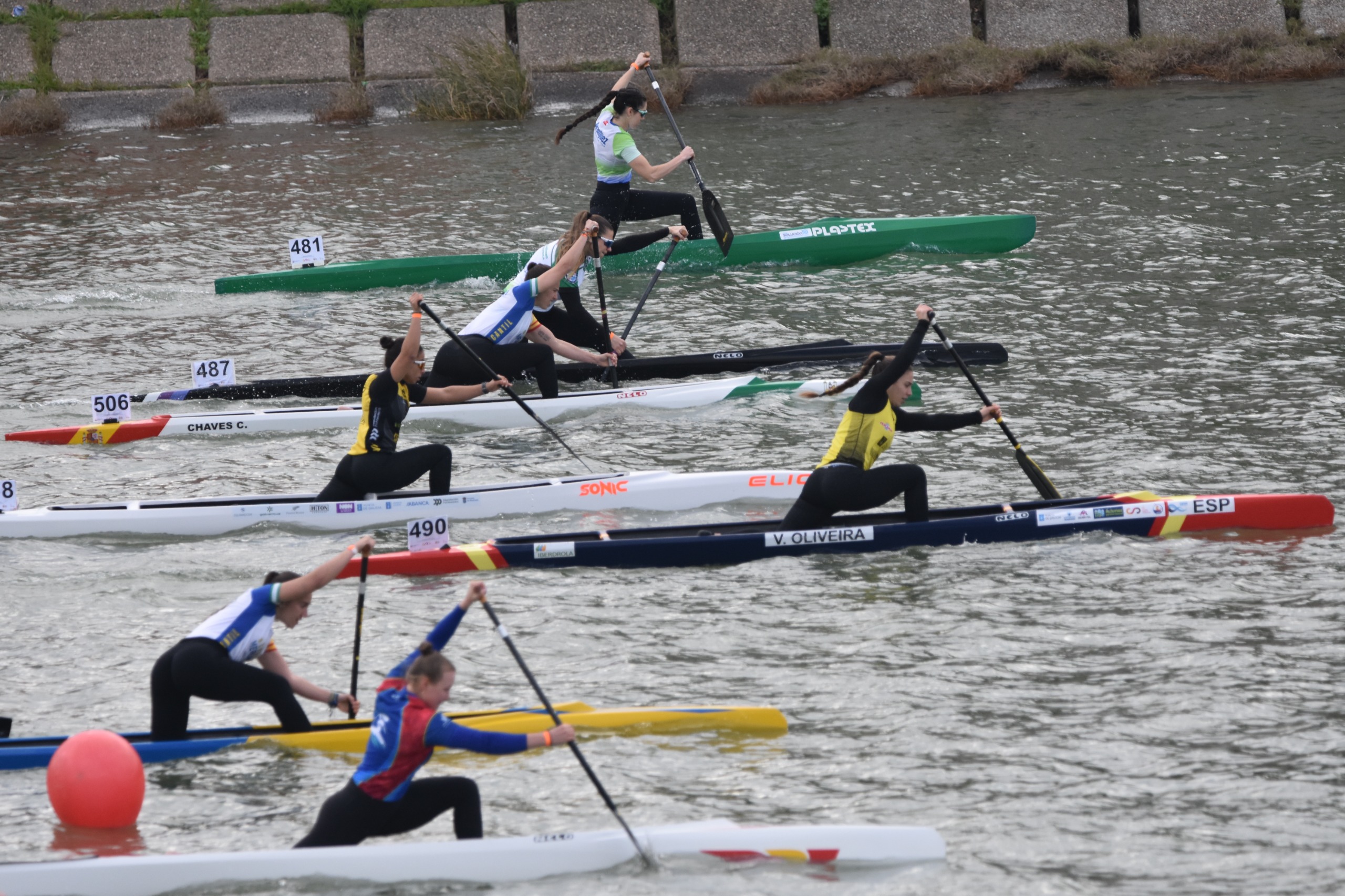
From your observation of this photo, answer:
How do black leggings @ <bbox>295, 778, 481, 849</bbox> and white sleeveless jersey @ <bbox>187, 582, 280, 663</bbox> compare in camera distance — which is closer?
black leggings @ <bbox>295, 778, 481, 849</bbox>

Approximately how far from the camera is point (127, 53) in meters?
21.3

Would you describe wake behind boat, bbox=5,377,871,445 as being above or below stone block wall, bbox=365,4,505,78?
below

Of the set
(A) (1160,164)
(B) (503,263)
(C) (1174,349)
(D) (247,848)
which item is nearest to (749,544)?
(D) (247,848)

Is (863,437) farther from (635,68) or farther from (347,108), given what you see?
(347,108)

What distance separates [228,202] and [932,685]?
12.5 metres

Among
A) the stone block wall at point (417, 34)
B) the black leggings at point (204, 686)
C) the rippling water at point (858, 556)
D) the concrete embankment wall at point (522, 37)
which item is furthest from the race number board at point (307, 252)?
the black leggings at point (204, 686)

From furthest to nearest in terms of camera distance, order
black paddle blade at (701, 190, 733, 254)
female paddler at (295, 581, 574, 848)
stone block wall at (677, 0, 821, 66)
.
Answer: stone block wall at (677, 0, 821, 66) < black paddle blade at (701, 190, 733, 254) < female paddler at (295, 581, 574, 848)

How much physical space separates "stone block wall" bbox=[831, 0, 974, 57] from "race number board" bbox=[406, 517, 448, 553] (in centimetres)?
1421

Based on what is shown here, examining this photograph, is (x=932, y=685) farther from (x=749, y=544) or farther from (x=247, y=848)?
(x=247, y=848)

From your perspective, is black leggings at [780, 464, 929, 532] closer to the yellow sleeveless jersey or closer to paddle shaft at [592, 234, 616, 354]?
the yellow sleeveless jersey

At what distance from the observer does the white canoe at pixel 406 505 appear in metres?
8.81

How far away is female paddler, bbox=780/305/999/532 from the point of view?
7973 mm

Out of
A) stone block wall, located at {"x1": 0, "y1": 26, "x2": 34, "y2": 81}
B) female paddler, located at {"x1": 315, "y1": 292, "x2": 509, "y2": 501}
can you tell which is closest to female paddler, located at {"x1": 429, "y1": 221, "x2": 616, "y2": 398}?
female paddler, located at {"x1": 315, "y1": 292, "x2": 509, "y2": 501}

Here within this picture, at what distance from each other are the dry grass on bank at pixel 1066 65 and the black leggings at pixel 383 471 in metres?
12.6
